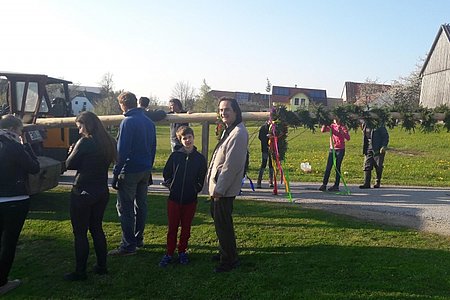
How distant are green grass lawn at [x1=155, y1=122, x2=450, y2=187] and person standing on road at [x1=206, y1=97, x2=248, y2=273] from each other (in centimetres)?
509

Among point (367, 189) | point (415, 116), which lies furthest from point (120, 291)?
point (367, 189)

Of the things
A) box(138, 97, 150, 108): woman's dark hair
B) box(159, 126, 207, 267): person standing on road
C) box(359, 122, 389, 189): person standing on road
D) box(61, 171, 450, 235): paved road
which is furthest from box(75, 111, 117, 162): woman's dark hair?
box(359, 122, 389, 189): person standing on road

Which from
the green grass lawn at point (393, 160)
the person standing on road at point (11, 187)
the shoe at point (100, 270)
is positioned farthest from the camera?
the green grass lawn at point (393, 160)

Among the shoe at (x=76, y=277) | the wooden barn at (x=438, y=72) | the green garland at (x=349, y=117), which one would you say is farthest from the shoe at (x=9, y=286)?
the wooden barn at (x=438, y=72)

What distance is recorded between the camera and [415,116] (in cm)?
829

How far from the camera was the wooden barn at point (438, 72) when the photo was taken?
35906 mm

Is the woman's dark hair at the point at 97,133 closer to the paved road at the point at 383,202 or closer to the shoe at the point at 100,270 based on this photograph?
the shoe at the point at 100,270

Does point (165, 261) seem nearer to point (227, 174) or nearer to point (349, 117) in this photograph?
point (227, 174)

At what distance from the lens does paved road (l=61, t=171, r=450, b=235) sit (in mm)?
7215

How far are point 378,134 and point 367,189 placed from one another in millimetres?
1371

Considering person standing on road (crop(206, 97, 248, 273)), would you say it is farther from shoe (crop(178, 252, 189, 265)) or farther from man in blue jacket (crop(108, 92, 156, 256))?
man in blue jacket (crop(108, 92, 156, 256))

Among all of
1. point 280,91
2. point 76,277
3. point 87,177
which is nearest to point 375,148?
point 87,177

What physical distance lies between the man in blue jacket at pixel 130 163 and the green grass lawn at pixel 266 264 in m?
0.39

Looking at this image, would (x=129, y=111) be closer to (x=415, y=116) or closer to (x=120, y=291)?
(x=120, y=291)
